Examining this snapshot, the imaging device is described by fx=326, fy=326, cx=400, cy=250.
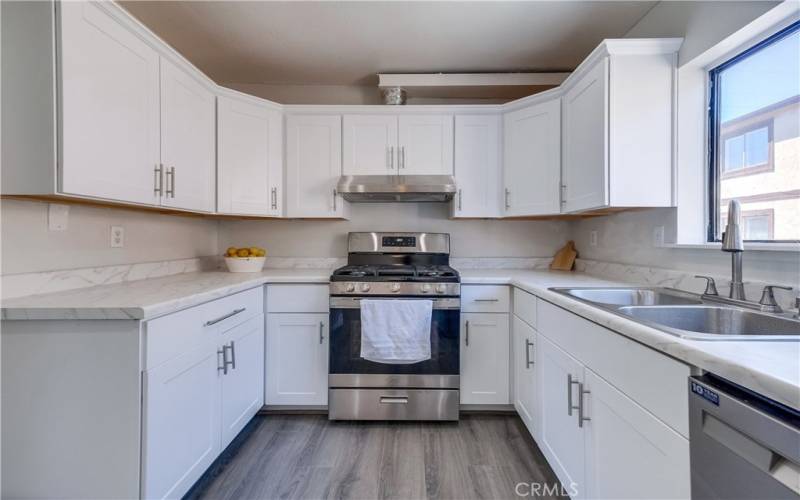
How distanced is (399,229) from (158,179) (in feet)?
5.41

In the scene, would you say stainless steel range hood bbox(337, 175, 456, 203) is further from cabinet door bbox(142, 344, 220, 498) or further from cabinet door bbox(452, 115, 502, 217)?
cabinet door bbox(142, 344, 220, 498)

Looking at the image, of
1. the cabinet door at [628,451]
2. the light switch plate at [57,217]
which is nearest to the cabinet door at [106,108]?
the light switch plate at [57,217]

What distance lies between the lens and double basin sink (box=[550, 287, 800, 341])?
0.99 m

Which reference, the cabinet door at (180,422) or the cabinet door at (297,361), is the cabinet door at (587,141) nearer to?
the cabinet door at (297,361)

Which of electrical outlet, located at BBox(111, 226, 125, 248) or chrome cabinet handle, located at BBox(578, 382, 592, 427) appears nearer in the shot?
chrome cabinet handle, located at BBox(578, 382, 592, 427)

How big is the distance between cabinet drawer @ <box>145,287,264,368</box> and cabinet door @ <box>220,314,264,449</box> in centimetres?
8

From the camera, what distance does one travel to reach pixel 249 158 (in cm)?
231

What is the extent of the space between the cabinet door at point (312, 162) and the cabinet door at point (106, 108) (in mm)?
925

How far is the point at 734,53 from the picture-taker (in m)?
1.44

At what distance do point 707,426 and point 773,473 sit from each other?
0.43 feet

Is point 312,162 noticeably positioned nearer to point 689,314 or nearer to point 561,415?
point 561,415

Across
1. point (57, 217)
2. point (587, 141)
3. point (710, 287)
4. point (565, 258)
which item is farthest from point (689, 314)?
point (57, 217)

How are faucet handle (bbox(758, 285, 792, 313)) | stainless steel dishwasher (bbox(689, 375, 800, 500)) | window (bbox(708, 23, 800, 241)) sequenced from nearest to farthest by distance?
1. stainless steel dishwasher (bbox(689, 375, 800, 500))
2. faucet handle (bbox(758, 285, 792, 313))
3. window (bbox(708, 23, 800, 241))

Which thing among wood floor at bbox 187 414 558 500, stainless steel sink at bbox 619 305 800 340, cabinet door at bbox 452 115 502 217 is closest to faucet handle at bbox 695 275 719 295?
stainless steel sink at bbox 619 305 800 340
